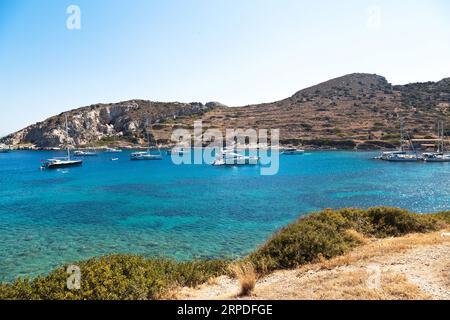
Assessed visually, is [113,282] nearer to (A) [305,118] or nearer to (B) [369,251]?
(B) [369,251]

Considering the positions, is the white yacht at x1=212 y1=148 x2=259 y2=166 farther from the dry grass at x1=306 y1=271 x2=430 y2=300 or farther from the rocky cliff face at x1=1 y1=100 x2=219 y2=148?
the rocky cliff face at x1=1 y1=100 x2=219 y2=148

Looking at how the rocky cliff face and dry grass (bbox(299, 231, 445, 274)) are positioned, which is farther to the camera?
the rocky cliff face

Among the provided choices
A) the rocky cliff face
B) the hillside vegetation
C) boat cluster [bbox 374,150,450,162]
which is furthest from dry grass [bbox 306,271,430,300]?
the rocky cliff face

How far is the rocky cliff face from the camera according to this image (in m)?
163

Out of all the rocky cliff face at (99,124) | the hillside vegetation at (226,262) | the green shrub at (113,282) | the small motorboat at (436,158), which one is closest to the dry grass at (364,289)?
the hillside vegetation at (226,262)

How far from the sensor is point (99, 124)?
576 feet

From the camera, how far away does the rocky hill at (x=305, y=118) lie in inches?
4577

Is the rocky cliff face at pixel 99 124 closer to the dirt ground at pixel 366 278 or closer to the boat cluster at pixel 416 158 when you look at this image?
the boat cluster at pixel 416 158

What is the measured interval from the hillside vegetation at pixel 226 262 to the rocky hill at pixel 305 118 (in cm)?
9454

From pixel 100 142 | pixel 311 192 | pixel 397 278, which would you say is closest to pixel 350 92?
pixel 100 142

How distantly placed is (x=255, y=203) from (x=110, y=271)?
1068 inches

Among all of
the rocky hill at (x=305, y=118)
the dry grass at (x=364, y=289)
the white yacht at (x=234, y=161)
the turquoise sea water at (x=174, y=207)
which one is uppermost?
the rocky hill at (x=305, y=118)

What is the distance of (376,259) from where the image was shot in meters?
11.1

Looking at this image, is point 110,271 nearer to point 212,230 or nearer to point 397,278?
point 397,278
